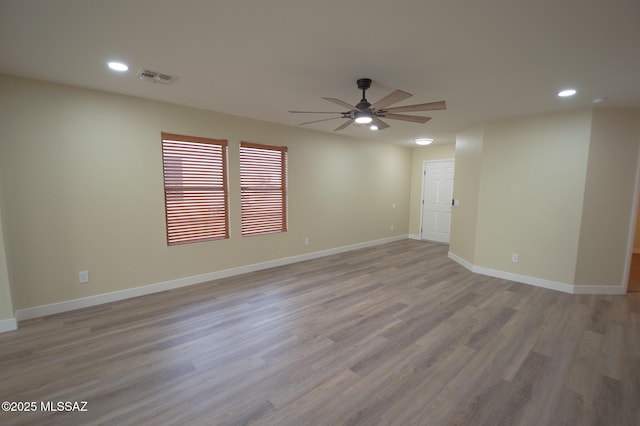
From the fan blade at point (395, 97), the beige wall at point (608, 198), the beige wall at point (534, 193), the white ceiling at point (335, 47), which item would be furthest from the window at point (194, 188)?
the beige wall at point (608, 198)

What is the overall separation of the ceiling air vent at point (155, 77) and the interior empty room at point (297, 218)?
62 millimetres

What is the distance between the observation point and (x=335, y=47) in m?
2.18

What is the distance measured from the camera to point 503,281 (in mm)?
4367

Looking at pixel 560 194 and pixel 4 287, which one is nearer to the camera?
pixel 4 287

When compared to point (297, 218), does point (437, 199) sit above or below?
above

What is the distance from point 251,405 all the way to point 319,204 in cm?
405

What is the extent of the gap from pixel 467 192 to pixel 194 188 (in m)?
4.72

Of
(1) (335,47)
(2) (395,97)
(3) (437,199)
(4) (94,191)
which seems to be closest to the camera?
(1) (335,47)

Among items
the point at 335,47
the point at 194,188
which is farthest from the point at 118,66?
the point at 335,47

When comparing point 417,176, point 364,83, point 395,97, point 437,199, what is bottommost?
point 437,199

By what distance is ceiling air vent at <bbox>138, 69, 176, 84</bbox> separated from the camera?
2.70 meters

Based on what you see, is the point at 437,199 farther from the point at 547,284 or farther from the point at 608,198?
the point at 608,198

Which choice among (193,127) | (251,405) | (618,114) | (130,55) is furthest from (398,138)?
(251,405)

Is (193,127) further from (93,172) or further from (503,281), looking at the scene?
(503,281)
